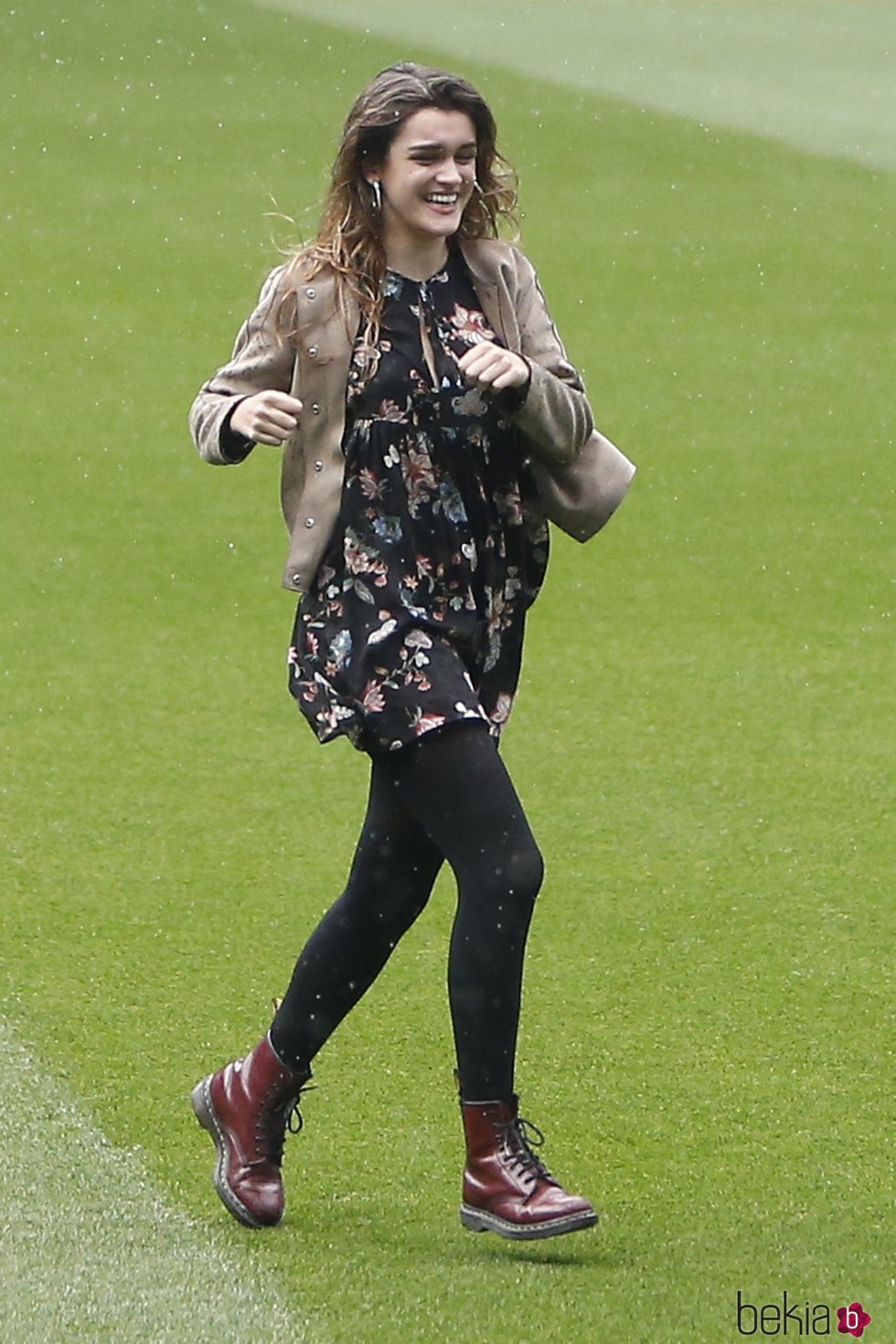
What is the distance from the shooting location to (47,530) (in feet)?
31.0

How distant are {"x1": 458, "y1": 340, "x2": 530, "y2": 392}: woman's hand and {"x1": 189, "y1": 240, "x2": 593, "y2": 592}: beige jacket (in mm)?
46

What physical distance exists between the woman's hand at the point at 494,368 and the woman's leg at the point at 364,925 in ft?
2.22

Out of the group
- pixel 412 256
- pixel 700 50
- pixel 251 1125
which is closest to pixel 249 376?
pixel 412 256

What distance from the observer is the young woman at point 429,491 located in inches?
146

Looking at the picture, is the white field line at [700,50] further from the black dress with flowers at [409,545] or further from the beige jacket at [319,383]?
the black dress with flowers at [409,545]

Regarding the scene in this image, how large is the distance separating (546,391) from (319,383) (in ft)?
1.12

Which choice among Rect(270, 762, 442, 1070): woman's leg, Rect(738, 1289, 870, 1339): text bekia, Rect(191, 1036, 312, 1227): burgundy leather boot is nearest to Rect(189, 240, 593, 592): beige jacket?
Rect(270, 762, 442, 1070): woman's leg

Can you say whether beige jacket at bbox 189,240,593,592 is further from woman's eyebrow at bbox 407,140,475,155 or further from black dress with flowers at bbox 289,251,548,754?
woman's eyebrow at bbox 407,140,475,155

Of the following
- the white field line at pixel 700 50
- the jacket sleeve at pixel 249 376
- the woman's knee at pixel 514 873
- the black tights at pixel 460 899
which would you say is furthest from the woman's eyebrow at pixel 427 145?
the white field line at pixel 700 50

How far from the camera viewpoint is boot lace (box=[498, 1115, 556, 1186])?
377 cm

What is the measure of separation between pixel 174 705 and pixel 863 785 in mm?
2055

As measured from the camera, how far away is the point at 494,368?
11.8 feet

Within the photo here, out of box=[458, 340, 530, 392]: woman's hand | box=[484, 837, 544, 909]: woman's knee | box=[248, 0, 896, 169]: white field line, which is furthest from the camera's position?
box=[248, 0, 896, 169]: white field line

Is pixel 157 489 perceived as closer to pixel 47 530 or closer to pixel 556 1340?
pixel 47 530
